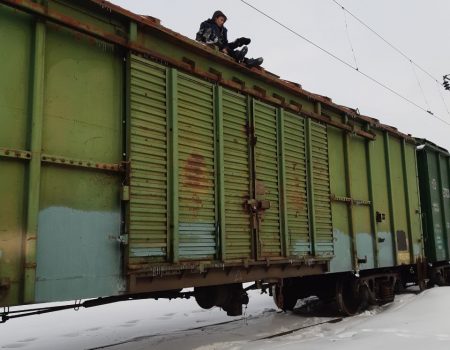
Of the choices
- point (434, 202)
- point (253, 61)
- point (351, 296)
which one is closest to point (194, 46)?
point (253, 61)

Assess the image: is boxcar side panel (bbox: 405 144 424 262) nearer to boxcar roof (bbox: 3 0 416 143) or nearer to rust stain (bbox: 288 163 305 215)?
boxcar roof (bbox: 3 0 416 143)

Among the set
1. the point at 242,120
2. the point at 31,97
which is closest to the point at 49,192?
the point at 31,97

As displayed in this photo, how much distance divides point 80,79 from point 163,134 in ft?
3.22

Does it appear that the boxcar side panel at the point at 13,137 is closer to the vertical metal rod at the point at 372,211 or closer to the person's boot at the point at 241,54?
the person's boot at the point at 241,54

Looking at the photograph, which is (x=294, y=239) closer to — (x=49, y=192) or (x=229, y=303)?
(x=229, y=303)

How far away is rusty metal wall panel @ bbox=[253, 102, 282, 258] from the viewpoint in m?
5.53

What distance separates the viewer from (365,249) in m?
7.55

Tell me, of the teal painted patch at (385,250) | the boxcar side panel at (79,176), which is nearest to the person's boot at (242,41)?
the boxcar side panel at (79,176)

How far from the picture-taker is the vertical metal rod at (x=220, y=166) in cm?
491

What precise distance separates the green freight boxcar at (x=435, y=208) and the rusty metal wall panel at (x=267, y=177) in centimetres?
541

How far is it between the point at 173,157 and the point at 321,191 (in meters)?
2.93

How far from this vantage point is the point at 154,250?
4238 mm

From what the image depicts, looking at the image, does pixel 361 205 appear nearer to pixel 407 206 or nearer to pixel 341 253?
pixel 341 253

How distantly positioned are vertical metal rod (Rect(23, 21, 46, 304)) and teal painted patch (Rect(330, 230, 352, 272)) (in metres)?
4.56
